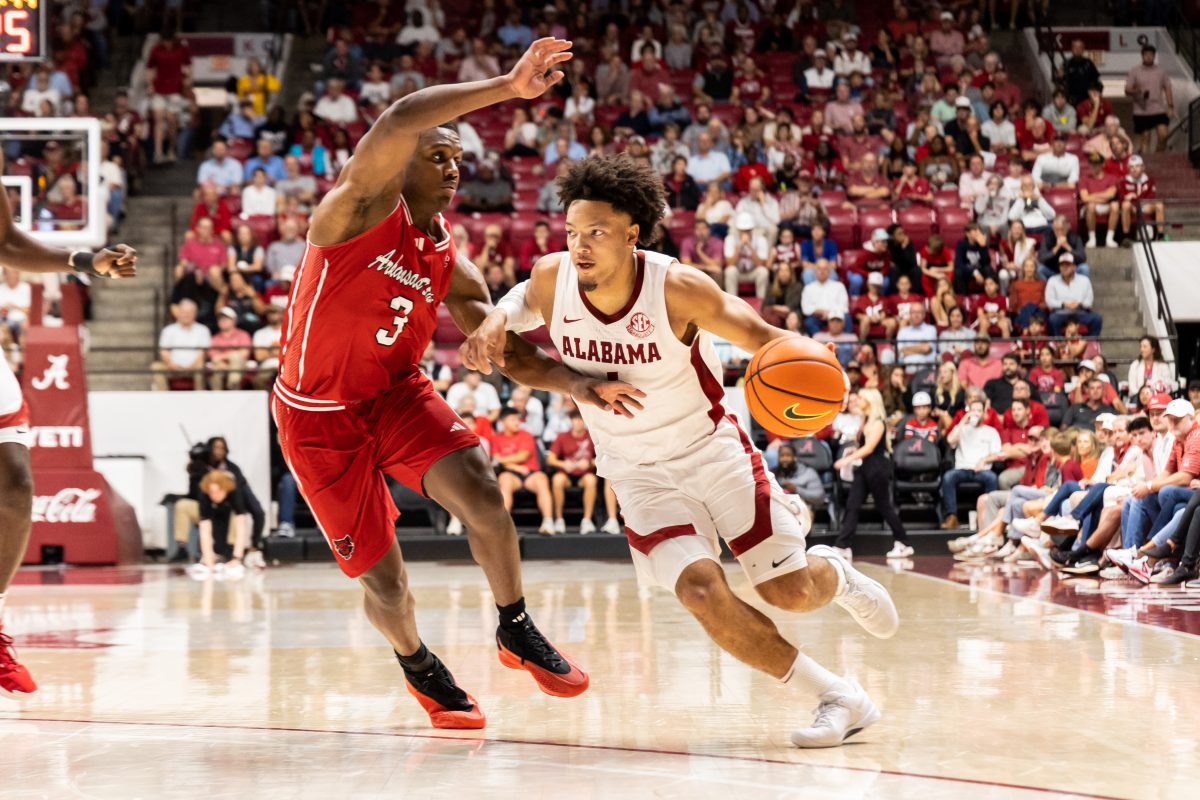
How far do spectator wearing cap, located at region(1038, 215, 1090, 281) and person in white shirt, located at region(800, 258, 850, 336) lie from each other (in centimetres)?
228

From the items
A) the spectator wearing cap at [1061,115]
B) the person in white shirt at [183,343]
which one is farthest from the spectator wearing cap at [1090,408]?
the person in white shirt at [183,343]

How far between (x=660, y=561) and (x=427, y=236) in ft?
4.21

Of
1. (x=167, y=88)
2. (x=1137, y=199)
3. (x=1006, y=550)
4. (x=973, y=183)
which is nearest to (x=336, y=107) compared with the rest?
(x=167, y=88)

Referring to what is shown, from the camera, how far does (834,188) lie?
16.4m

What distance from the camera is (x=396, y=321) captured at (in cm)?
443

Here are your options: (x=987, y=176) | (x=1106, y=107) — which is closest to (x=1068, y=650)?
(x=987, y=176)

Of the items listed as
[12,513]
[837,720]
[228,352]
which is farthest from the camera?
[228,352]

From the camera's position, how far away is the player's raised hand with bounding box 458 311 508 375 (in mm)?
4172

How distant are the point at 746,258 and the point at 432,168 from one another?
10.5m

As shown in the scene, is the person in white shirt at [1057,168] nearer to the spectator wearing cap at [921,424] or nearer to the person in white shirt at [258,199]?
the spectator wearing cap at [921,424]

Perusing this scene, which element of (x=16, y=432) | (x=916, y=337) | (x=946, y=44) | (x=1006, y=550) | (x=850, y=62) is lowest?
(x=1006, y=550)

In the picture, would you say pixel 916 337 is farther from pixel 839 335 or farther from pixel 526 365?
pixel 526 365

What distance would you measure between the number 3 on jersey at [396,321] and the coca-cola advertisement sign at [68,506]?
8.23 meters

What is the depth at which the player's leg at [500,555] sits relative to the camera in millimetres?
4426
